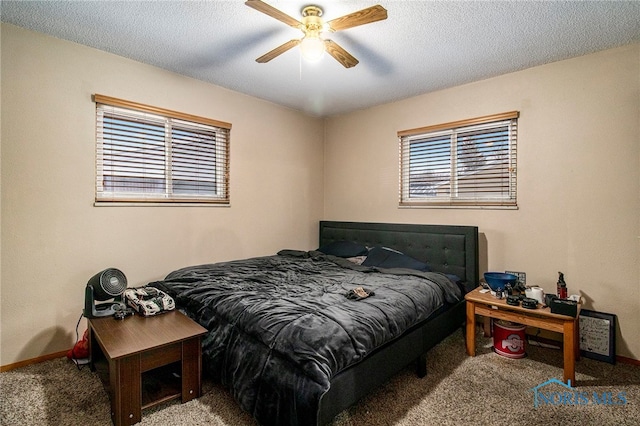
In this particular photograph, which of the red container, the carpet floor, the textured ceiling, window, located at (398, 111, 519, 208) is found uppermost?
the textured ceiling

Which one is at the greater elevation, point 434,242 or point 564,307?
point 434,242

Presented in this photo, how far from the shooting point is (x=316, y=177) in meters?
4.47

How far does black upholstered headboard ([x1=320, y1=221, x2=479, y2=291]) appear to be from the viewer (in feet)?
9.86

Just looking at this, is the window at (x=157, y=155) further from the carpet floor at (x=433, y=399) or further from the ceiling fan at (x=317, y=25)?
the ceiling fan at (x=317, y=25)

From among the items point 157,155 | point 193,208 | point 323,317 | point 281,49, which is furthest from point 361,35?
point 193,208

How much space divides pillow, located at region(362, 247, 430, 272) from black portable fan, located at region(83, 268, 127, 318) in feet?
7.17

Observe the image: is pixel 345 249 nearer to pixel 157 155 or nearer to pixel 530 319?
pixel 530 319

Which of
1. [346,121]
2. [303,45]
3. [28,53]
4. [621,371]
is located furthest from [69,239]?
[621,371]

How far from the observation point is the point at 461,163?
10.8ft

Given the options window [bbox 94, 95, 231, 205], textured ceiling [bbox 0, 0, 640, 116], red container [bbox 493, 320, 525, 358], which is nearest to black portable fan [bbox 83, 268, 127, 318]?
window [bbox 94, 95, 231, 205]

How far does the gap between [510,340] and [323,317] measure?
5.66 feet

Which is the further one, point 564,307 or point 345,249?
point 345,249

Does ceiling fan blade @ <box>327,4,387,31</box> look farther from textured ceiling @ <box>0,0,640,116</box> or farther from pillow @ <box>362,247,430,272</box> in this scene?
pillow @ <box>362,247,430,272</box>

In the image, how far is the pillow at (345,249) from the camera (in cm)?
363
